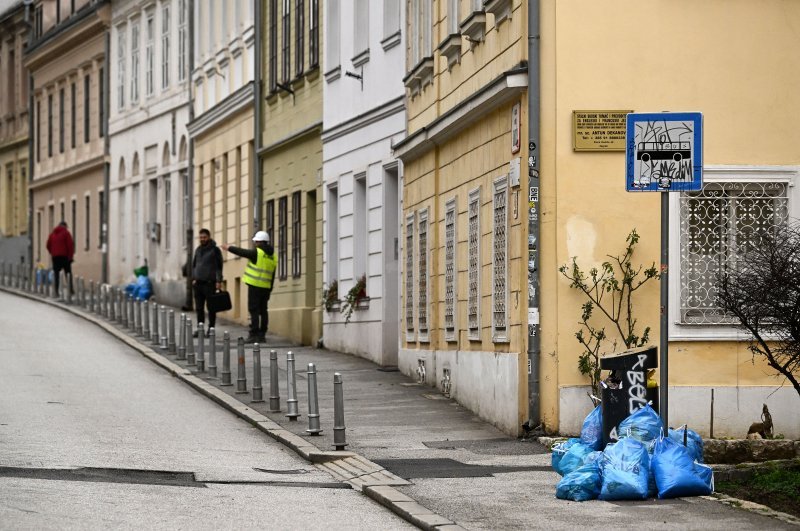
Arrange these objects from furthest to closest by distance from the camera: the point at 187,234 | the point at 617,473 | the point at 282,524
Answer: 1. the point at 187,234
2. the point at 617,473
3. the point at 282,524

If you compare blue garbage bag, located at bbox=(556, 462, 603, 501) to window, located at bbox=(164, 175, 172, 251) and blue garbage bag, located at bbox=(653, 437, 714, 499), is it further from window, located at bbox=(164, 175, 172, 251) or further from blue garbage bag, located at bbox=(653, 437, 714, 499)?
window, located at bbox=(164, 175, 172, 251)

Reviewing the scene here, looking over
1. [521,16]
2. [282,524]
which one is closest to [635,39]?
[521,16]

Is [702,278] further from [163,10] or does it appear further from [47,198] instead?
[47,198]

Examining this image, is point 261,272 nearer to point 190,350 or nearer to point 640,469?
point 190,350

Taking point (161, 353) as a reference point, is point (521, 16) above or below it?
above

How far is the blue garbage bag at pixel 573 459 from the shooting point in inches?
549

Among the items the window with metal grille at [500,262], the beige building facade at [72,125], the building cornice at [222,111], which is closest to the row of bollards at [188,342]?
the window with metal grille at [500,262]

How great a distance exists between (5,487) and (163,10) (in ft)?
118

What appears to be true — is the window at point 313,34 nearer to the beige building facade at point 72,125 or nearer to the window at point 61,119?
the beige building facade at point 72,125

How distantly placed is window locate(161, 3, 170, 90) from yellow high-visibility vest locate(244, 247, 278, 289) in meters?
17.7

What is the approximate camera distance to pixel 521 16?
18.6m

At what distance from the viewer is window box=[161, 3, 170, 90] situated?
159 feet

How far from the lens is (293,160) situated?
3516 centimetres

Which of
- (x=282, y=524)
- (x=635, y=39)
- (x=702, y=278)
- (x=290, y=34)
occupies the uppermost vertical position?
(x=290, y=34)
